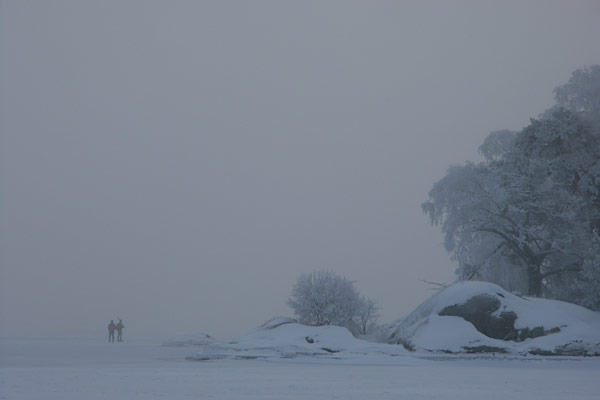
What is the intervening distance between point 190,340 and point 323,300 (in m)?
14.5

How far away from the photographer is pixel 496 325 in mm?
20625

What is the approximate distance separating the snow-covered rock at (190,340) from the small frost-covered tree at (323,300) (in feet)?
40.5

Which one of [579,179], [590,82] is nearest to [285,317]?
[579,179]

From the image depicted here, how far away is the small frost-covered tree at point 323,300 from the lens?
81.0ft

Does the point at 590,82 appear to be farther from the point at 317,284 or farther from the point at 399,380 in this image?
the point at 399,380

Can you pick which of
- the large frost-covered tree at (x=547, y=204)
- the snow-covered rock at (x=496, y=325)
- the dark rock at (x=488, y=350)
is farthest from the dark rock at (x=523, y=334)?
the large frost-covered tree at (x=547, y=204)

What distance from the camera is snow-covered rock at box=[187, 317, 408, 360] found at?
18453 mm

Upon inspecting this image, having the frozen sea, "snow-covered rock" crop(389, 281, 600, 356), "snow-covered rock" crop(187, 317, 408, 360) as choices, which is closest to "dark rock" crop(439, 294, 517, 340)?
"snow-covered rock" crop(389, 281, 600, 356)

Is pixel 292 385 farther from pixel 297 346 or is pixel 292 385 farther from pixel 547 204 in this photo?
pixel 547 204

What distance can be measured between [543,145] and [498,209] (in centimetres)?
389

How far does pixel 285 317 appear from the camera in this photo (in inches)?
928

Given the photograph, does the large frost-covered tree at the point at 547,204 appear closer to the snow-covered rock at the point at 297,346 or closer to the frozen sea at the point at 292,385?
the snow-covered rock at the point at 297,346

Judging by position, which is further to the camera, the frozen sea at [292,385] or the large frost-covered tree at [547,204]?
the large frost-covered tree at [547,204]

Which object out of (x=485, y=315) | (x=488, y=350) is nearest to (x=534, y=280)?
(x=485, y=315)
